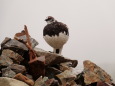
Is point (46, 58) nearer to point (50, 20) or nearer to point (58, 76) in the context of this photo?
point (58, 76)

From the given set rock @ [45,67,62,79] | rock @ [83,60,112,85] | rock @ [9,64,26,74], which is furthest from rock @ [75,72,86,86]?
rock @ [9,64,26,74]

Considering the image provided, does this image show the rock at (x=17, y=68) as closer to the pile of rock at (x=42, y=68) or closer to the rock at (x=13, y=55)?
the pile of rock at (x=42, y=68)

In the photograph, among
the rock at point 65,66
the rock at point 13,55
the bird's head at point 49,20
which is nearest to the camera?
the rock at point 13,55

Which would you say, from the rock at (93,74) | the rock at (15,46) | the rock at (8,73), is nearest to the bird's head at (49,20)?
the rock at (15,46)

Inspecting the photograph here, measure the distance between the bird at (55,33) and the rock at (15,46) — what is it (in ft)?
6.33

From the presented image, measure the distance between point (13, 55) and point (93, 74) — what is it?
386 cm

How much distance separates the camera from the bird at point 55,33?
17141 millimetres

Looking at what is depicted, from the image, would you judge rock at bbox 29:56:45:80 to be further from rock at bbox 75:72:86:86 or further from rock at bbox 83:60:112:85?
rock at bbox 83:60:112:85

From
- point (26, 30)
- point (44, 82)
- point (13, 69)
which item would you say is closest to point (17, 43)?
point (26, 30)

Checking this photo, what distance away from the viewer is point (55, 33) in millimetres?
17109

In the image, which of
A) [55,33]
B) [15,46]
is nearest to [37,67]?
[15,46]

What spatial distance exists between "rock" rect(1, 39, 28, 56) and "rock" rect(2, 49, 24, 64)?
9.1 inches

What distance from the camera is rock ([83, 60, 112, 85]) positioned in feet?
48.3

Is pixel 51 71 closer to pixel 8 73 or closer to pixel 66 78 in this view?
pixel 66 78
